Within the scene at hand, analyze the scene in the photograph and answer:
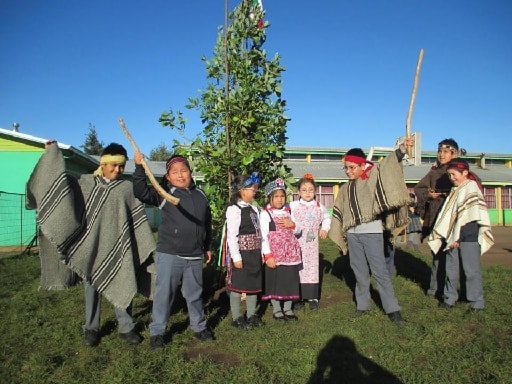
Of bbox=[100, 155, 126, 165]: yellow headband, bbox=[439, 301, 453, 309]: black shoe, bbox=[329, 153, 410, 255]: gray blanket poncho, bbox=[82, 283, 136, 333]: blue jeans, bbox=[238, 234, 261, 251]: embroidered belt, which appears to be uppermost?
bbox=[100, 155, 126, 165]: yellow headband

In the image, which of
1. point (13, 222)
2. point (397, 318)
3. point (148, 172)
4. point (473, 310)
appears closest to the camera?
point (148, 172)

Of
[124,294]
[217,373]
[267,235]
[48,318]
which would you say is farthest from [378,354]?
[48,318]

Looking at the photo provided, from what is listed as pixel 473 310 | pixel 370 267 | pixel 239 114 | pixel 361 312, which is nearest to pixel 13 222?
pixel 239 114

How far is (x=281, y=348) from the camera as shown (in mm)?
3902

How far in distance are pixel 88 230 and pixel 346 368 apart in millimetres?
2816

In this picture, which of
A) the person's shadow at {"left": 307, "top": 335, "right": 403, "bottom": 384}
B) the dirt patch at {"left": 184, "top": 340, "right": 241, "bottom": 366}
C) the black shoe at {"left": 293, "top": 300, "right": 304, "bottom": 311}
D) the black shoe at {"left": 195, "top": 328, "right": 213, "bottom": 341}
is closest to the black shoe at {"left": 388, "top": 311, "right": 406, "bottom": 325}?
the person's shadow at {"left": 307, "top": 335, "right": 403, "bottom": 384}

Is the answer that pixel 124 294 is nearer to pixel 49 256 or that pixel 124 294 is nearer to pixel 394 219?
pixel 49 256

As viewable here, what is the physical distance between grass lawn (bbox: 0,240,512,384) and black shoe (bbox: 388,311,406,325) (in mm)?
69

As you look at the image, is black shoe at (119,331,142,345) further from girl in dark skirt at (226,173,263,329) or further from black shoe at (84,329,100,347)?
girl in dark skirt at (226,173,263,329)

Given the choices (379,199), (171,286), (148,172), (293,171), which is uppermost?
(293,171)

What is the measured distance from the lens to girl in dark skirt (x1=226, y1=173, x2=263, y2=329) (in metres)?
4.60

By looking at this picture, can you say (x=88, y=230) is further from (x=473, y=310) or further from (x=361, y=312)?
(x=473, y=310)

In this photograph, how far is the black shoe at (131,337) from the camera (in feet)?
13.4

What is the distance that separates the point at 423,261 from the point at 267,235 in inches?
223
